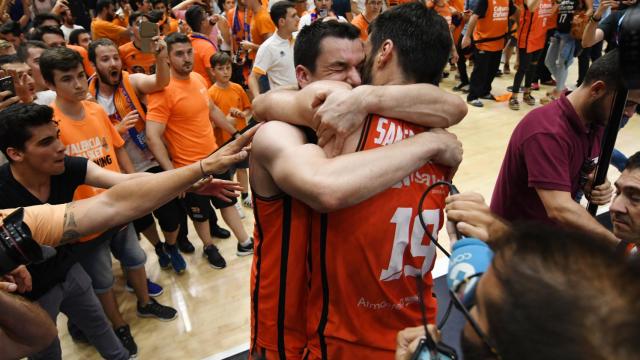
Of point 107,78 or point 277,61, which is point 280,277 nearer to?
point 107,78

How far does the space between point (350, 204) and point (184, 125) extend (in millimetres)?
2664

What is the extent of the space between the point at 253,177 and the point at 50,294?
60.9 inches

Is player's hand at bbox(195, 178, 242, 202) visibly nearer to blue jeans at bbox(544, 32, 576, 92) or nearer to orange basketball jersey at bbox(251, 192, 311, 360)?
orange basketball jersey at bbox(251, 192, 311, 360)

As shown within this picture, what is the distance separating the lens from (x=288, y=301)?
156 cm

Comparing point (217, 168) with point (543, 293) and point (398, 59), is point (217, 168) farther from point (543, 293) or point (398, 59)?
point (543, 293)

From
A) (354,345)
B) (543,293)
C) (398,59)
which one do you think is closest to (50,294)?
(354,345)

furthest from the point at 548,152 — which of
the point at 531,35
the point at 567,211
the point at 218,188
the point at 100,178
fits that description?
the point at 531,35

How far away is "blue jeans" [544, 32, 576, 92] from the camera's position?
6867mm

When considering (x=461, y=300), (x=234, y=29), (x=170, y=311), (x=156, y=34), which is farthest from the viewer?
(x=234, y=29)

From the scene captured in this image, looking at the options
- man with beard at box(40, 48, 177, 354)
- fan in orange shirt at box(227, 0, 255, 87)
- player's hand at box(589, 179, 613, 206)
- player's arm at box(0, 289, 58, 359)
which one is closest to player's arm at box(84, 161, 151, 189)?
man with beard at box(40, 48, 177, 354)

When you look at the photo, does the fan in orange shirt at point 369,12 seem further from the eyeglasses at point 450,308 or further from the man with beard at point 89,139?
the eyeglasses at point 450,308

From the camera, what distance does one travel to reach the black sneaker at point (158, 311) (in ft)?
10.8

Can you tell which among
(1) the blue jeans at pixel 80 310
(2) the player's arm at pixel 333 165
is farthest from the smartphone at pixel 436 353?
(1) the blue jeans at pixel 80 310

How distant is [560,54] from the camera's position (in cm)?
697
